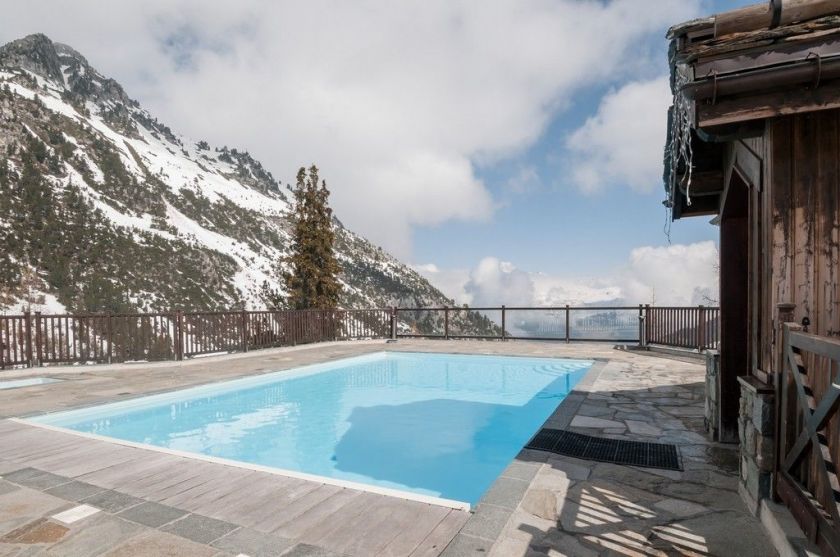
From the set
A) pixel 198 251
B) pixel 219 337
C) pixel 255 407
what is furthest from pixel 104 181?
pixel 255 407

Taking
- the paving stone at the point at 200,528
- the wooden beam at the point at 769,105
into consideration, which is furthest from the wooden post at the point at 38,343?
the wooden beam at the point at 769,105

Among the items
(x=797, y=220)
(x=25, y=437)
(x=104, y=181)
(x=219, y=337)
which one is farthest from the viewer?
(x=104, y=181)

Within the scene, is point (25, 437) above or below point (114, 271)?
below

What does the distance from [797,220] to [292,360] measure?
980 centimetres

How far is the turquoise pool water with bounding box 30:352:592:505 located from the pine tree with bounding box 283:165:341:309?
7076 millimetres

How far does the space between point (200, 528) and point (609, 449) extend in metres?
3.32

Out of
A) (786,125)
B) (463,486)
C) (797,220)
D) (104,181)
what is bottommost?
(463,486)

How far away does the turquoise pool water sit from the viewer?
531cm

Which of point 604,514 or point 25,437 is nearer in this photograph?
point 604,514

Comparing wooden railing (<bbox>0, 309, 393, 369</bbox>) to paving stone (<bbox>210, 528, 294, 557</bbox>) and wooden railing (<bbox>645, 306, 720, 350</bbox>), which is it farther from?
wooden railing (<bbox>645, 306, 720, 350</bbox>)

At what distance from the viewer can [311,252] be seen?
1703 centimetres

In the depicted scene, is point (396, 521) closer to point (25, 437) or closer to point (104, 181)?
point (25, 437)

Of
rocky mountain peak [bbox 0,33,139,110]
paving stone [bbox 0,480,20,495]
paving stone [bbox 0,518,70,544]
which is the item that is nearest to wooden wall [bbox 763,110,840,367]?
paving stone [bbox 0,518,70,544]

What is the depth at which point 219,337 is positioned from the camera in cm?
1148
